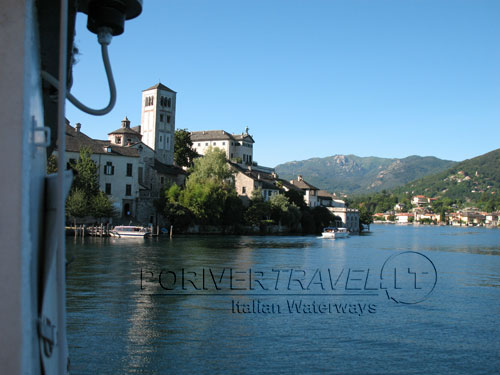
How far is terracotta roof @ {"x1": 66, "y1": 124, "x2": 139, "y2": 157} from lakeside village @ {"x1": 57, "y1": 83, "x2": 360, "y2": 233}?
0.13 metres

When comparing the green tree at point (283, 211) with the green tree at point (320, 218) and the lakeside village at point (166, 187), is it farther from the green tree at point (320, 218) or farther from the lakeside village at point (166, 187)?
the green tree at point (320, 218)

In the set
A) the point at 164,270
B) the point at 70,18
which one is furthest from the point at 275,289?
the point at 70,18

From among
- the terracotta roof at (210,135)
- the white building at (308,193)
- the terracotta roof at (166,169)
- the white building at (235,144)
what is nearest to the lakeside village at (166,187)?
the terracotta roof at (166,169)

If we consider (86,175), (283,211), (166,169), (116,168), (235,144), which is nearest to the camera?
(86,175)

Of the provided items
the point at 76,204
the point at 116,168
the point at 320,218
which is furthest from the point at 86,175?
the point at 320,218

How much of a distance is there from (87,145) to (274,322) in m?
54.2

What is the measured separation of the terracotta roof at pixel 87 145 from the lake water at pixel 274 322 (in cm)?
3709

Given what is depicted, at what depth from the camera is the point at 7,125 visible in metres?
3.26

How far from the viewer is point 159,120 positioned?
10156 cm

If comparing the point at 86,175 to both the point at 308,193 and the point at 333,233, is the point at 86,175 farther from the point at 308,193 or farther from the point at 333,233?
the point at 308,193

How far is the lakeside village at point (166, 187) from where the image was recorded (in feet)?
207

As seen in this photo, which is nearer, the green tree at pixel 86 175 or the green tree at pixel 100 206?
the green tree at pixel 86 175

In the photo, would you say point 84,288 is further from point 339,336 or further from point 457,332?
point 457,332

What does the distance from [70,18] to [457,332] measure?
642 inches
